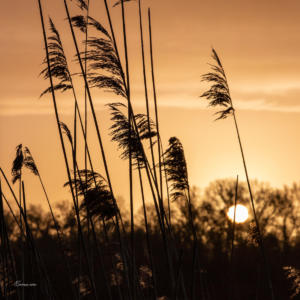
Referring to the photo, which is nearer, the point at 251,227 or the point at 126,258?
the point at 126,258

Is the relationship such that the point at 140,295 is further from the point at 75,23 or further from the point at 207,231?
the point at 207,231

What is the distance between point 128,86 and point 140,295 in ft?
5.95

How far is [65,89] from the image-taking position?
5566 millimetres

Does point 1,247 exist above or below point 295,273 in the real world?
above

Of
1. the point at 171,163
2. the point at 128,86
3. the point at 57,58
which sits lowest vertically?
the point at 171,163

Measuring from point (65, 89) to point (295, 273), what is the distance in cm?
317

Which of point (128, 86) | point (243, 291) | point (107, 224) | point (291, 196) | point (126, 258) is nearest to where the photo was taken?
point (128, 86)

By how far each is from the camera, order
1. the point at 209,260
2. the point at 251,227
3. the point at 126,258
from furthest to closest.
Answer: the point at 209,260 < the point at 251,227 < the point at 126,258

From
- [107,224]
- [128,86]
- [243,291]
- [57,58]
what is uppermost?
Result: [57,58]

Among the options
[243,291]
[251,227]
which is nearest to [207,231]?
[243,291]

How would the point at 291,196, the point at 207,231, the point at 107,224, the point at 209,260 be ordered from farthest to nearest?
the point at 291,196, the point at 207,231, the point at 209,260, the point at 107,224

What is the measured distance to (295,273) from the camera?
620cm

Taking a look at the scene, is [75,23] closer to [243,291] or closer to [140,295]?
[140,295]

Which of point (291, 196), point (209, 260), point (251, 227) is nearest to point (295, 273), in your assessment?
point (251, 227)
